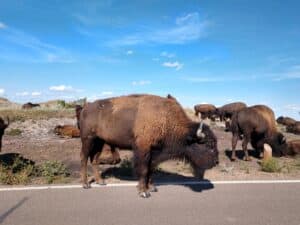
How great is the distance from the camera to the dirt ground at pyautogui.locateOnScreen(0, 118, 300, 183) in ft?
33.2

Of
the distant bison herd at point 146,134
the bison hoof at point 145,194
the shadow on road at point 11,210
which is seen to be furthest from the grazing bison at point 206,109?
the shadow on road at point 11,210

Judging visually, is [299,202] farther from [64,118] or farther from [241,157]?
[64,118]

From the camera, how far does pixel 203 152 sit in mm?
7992

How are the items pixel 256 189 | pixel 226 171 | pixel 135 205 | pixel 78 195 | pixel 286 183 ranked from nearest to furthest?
1. pixel 135 205
2. pixel 78 195
3. pixel 256 189
4. pixel 286 183
5. pixel 226 171

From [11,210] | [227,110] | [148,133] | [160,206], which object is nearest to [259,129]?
[148,133]

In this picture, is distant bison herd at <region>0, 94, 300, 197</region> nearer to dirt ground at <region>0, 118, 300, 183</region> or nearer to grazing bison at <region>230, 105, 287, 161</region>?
dirt ground at <region>0, 118, 300, 183</region>

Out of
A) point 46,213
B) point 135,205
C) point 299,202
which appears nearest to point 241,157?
point 299,202

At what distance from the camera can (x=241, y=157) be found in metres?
16.0

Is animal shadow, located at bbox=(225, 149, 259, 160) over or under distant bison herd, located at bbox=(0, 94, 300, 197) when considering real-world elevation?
under

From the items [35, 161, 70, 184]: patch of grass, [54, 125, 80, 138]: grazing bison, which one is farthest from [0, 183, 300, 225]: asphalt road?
[54, 125, 80, 138]: grazing bison

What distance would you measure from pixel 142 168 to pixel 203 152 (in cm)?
138

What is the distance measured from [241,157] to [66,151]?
7658mm

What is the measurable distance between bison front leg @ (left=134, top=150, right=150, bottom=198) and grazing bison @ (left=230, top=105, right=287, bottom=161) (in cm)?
826

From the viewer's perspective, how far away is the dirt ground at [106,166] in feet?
33.2
